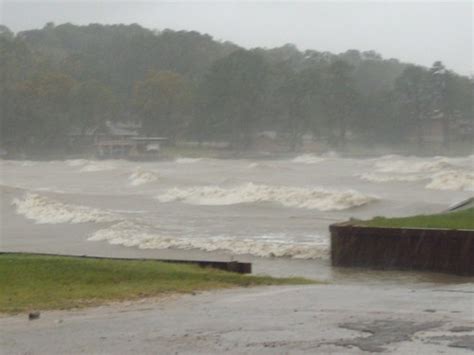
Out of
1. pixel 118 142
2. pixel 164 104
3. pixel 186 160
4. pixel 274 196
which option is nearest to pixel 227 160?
pixel 186 160

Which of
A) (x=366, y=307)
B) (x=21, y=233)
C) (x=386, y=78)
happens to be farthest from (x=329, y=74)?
(x=366, y=307)

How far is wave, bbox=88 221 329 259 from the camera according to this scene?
2000 cm

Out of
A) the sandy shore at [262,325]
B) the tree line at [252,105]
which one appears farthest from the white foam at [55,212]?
the tree line at [252,105]

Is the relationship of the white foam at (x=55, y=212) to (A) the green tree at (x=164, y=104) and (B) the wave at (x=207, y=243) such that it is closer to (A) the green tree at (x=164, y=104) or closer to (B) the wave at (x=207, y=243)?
(B) the wave at (x=207, y=243)

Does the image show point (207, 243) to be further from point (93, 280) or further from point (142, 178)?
point (142, 178)

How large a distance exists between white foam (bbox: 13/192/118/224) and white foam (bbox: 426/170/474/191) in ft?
52.1

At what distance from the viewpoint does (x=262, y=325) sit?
348 inches

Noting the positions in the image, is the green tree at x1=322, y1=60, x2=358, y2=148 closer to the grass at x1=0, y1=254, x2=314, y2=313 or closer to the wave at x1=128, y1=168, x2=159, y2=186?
the wave at x1=128, y1=168, x2=159, y2=186

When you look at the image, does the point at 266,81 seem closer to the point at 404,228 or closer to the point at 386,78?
the point at 386,78

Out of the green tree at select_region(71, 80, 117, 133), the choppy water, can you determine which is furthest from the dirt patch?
the green tree at select_region(71, 80, 117, 133)

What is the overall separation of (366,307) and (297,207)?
23788 millimetres

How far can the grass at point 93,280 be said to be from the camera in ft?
37.1

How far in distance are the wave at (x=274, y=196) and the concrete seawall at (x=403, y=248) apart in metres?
15.2

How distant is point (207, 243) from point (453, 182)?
70.7 feet
